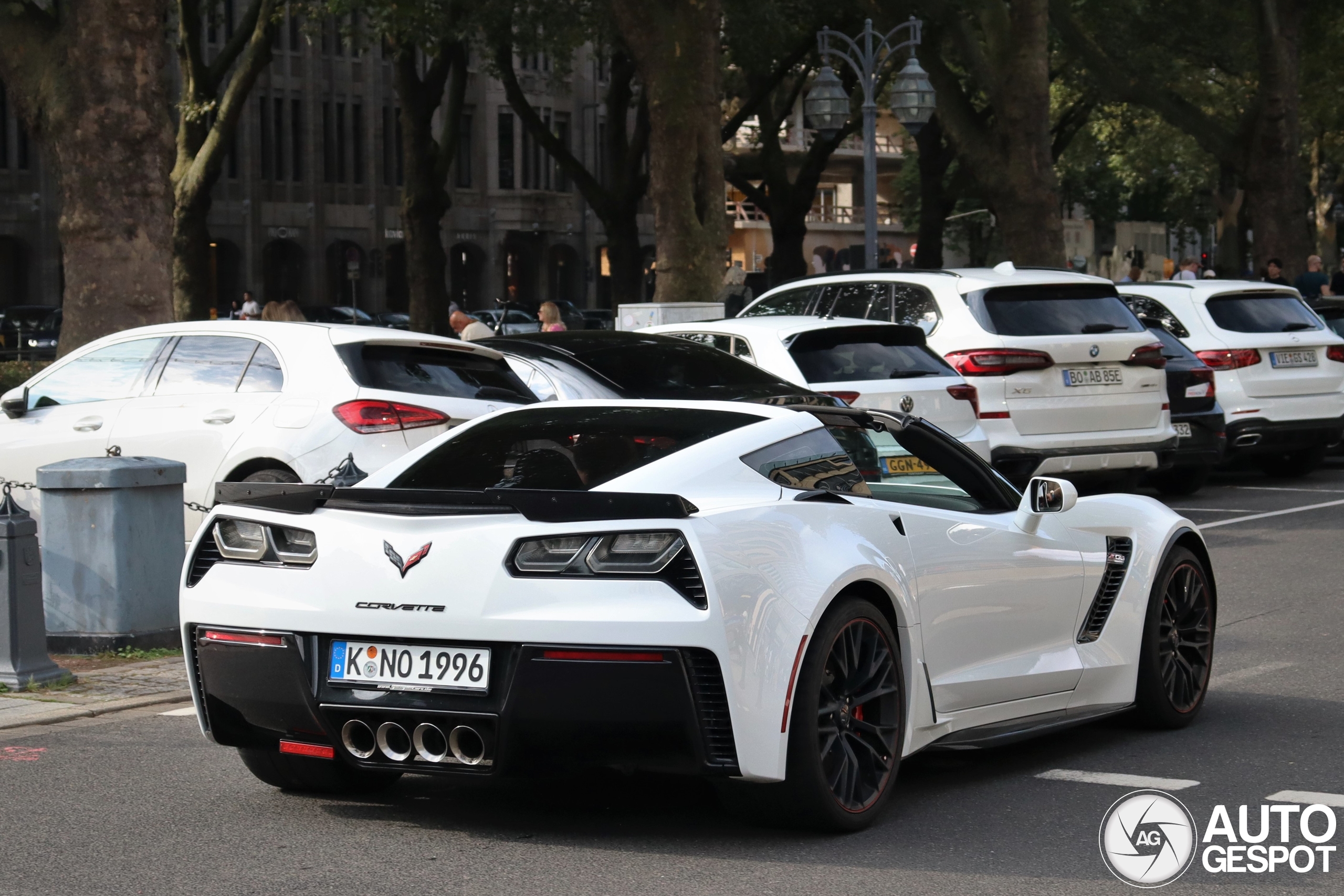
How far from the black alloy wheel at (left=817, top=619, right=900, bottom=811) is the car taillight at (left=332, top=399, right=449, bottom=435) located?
17.8 ft

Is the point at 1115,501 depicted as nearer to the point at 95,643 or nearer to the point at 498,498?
the point at 498,498

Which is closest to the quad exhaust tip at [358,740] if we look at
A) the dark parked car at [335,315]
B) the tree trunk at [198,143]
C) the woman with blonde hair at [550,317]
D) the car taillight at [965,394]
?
the car taillight at [965,394]

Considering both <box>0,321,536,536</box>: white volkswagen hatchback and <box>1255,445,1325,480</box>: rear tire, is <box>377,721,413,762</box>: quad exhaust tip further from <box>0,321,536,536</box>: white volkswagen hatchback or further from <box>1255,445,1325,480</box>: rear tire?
<box>1255,445,1325,480</box>: rear tire

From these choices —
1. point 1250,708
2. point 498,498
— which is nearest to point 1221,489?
point 1250,708

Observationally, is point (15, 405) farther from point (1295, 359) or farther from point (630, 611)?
point (1295, 359)

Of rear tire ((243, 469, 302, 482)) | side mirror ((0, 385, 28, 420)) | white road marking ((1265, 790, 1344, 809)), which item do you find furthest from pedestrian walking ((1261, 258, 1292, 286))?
white road marking ((1265, 790, 1344, 809))

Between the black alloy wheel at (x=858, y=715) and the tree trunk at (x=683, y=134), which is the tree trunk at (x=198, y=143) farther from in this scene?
the black alloy wheel at (x=858, y=715)

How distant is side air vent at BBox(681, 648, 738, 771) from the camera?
5.16 metres

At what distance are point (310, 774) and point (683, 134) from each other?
15.6m

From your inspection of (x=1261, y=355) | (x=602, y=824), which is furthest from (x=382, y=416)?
(x=1261, y=355)

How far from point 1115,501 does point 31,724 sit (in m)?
4.22

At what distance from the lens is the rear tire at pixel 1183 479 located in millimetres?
17078

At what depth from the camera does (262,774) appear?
630 cm

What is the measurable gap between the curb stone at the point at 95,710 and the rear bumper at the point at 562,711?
2.73 m
